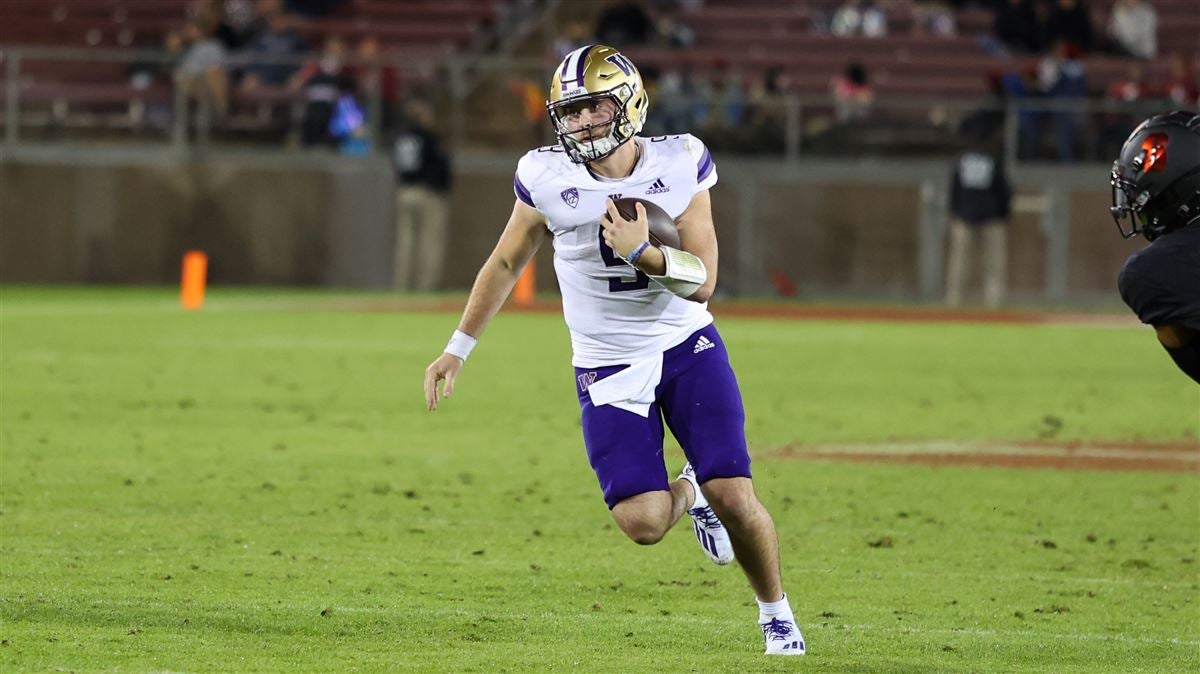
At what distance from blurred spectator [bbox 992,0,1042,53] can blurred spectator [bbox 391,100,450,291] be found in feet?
26.9

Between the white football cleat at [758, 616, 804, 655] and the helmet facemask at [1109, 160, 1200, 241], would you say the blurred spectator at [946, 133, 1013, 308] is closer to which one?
the white football cleat at [758, 616, 804, 655]

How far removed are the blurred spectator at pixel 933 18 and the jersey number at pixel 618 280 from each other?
22435 millimetres

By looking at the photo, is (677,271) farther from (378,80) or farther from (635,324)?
(378,80)

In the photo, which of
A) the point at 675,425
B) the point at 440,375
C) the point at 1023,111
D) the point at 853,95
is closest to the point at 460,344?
the point at 440,375

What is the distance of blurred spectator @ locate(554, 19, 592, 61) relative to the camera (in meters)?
26.3

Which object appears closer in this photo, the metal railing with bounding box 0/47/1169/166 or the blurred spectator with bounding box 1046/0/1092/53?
the metal railing with bounding box 0/47/1169/166

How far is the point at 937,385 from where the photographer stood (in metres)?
16.1

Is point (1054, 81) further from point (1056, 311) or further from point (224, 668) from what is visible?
point (224, 668)

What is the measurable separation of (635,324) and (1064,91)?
20.2 meters

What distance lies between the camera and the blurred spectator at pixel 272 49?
2567 cm

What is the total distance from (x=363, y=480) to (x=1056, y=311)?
16179 mm

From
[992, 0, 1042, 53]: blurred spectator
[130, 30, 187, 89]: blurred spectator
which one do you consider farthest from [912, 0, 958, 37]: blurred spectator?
[130, 30, 187, 89]: blurred spectator

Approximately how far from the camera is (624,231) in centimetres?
618

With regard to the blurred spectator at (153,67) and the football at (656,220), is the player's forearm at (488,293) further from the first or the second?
the blurred spectator at (153,67)
